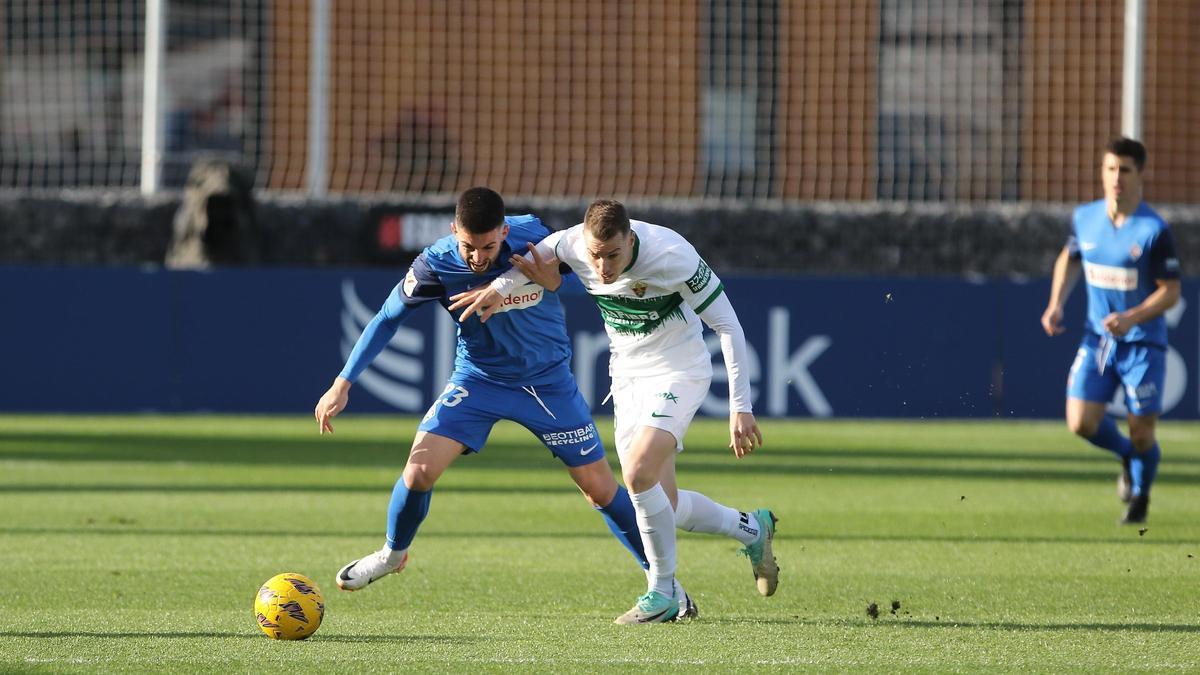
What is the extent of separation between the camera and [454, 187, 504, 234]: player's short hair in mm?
6504

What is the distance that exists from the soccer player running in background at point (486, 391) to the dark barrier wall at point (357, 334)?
26.1 ft

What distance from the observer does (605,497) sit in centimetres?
693

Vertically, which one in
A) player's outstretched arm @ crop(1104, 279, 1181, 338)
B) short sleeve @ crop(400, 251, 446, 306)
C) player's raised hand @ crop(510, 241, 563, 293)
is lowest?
player's outstretched arm @ crop(1104, 279, 1181, 338)

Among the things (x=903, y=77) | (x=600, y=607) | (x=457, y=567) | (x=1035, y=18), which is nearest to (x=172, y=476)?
(x=457, y=567)

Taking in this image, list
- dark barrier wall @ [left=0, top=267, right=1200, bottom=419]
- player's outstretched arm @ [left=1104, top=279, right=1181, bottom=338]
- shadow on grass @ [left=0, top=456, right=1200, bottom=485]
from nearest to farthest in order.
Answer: player's outstretched arm @ [left=1104, top=279, right=1181, bottom=338] < shadow on grass @ [left=0, top=456, right=1200, bottom=485] < dark barrier wall @ [left=0, top=267, right=1200, bottom=419]

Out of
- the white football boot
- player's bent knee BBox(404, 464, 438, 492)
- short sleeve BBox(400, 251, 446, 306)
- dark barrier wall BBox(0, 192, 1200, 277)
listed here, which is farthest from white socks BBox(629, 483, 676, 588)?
dark barrier wall BBox(0, 192, 1200, 277)

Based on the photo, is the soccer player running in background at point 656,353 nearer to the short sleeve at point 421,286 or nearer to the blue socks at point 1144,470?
the short sleeve at point 421,286

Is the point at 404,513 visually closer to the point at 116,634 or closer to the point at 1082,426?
the point at 116,634

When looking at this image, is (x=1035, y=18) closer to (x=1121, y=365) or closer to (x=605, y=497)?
(x=1121, y=365)

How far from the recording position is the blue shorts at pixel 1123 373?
9.69 meters

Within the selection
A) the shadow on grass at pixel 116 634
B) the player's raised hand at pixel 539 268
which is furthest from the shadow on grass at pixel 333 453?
the shadow on grass at pixel 116 634

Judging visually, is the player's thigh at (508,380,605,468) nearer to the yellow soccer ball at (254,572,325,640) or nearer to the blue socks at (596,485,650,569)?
the blue socks at (596,485,650,569)

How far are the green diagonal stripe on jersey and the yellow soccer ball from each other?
156 centimetres

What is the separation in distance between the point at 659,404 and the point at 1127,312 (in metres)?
3.81
